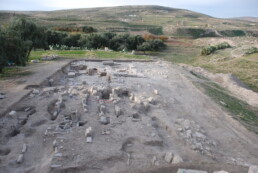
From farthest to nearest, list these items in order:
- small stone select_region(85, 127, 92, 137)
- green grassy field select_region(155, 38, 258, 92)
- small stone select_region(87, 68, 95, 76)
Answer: green grassy field select_region(155, 38, 258, 92)
small stone select_region(87, 68, 95, 76)
small stone select_region(85, 127, 92, 137)

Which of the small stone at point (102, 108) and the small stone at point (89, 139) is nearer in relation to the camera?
the small stone at point (89, 139)

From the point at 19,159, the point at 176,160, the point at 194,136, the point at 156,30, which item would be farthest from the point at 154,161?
the point at 156,30

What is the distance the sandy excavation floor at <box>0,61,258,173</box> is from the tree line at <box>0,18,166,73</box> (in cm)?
286

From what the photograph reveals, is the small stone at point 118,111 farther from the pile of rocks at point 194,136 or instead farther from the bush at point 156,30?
the bush at point 156,30

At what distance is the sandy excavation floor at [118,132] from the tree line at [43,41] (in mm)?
2859

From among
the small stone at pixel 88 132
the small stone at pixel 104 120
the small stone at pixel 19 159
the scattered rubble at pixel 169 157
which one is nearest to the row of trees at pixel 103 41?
the small stone at pixel 104 120

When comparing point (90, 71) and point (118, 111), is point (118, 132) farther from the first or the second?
point (90, 71)

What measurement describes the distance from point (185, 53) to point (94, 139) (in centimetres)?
3306

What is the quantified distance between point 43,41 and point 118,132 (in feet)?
46.6

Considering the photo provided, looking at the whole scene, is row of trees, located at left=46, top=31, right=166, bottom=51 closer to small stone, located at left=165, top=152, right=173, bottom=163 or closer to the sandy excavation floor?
the sandy excavation floor

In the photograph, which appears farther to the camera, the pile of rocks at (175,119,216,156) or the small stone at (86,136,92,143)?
the pile of rocks at (175,119,216,156)

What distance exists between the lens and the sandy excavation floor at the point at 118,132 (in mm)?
7809

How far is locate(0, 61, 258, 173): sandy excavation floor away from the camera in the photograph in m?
7.81

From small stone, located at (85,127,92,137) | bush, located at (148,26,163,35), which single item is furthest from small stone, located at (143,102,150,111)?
bush, located at (148,26,163,35)
